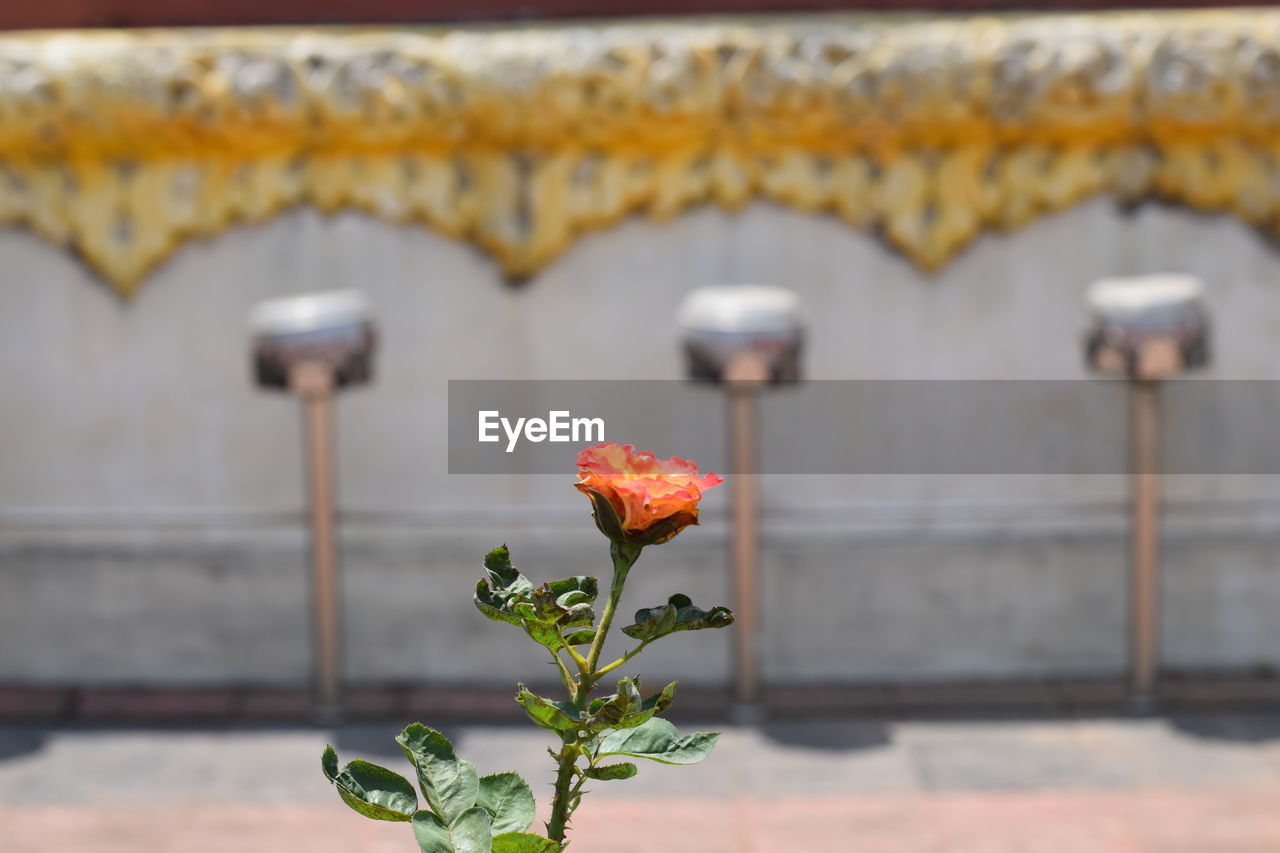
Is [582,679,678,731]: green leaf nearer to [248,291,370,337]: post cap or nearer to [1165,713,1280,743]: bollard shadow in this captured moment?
[248,291,370,337]: post cap

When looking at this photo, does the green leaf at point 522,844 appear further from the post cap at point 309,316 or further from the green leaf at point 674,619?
the post cap at point 309,316

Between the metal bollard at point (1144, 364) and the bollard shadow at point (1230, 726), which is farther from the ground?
the metal bollard at point (1144, 364)

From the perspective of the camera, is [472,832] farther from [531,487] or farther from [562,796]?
[531,487]

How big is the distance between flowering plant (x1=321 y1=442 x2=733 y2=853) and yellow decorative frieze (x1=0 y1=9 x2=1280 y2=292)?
3.27 meters

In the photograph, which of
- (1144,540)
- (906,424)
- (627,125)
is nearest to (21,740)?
(627,125)

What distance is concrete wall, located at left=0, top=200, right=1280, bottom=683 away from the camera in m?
4.32

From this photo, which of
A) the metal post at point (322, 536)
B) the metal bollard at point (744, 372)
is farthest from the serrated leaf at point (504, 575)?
the metal post at point (322, 536)

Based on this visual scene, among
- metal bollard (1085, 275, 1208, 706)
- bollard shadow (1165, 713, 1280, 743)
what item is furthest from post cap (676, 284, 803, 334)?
bollard shadow (1165, 713, 1280, 743)

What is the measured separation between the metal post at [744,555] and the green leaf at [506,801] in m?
2.90

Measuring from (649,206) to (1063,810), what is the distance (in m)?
1.82

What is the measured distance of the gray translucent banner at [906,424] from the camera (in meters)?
4.36

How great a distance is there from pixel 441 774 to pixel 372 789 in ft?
0.14

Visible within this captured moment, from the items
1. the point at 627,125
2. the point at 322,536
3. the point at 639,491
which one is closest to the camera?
the point at 639,491

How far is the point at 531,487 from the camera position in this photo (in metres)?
4.37
